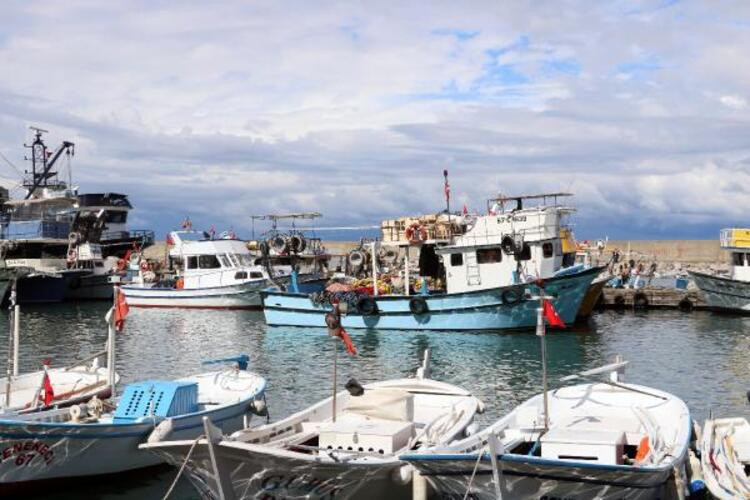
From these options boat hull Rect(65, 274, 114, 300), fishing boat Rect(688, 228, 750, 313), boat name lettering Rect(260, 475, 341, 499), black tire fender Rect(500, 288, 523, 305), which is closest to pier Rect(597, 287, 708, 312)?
fishing boat Rect(688, 228, 750, 313)

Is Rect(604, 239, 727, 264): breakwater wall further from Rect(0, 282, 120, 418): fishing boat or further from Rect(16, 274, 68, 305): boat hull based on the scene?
Rect(0, 282, 120, 418): fishing boat

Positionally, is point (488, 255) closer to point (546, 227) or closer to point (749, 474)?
point (546, 227)

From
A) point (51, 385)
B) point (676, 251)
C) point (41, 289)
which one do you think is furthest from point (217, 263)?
point (676, 251)

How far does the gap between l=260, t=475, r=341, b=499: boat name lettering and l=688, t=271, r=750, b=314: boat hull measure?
117 feet

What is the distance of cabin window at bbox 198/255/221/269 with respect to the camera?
49875mm

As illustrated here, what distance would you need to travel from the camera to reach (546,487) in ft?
33.1

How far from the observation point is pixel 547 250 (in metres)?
34.2

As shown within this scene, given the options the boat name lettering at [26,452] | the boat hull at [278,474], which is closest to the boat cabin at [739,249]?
the boat hull at [278,474]

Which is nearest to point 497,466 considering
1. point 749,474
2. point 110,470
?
point 749,474

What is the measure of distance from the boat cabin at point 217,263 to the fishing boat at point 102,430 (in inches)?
1331

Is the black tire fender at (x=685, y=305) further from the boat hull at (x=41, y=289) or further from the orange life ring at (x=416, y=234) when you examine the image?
the boat hull at (x=41, y=289)

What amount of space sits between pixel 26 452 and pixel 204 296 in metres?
37.0

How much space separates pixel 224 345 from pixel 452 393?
20423 mm

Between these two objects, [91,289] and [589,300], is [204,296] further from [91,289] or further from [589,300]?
[589,300]
